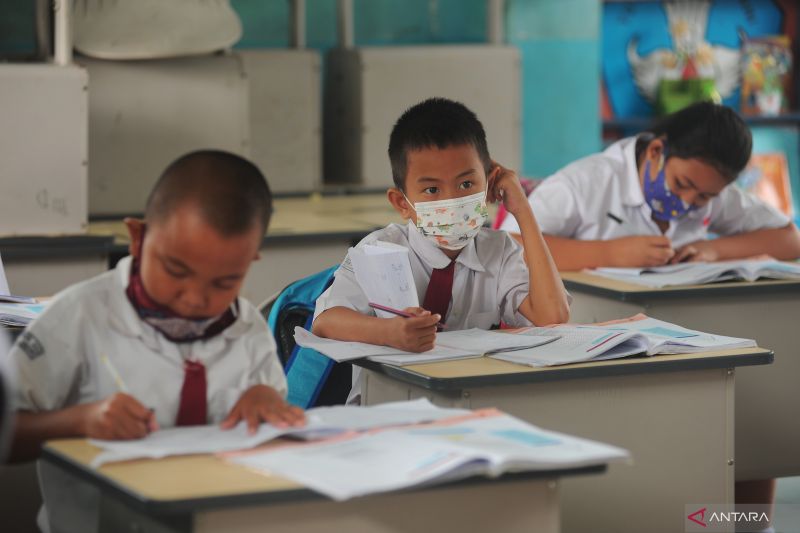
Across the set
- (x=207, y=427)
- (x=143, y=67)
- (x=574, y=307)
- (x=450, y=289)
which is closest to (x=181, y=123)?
(x=143, y=67)

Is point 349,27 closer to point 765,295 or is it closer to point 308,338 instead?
point 765,295

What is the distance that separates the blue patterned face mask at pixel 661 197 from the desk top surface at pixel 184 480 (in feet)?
6.61

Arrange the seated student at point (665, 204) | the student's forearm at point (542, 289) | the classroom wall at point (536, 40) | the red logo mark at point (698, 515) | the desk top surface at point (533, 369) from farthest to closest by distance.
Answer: the classroom wall at point (536, 40)
the seated student at point (665, 204)
the student's forearm at point (542, 289)
the red logo mark at point (698, 515)
the desk top surface at point (533, 369)

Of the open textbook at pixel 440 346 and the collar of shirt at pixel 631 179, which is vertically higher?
the collar of shirt at pixel 631 179

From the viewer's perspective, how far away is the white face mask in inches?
95.9

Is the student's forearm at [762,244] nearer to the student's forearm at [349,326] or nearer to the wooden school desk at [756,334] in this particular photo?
the wooden school desk at [756,334]

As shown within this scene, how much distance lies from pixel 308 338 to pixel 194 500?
101cm

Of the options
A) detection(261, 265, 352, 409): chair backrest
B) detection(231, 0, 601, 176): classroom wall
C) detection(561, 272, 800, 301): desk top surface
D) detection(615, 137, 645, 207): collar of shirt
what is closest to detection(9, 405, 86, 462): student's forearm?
detection(261, 265, 352, 409): chair backrest

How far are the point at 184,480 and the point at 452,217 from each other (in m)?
1.15

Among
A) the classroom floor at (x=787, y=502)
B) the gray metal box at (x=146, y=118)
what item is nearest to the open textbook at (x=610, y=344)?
the classroom floor at (x=787, y=502)

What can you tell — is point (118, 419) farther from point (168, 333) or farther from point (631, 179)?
point (631, 179)

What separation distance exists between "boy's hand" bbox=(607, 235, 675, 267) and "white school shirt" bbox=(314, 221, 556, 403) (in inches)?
28.4

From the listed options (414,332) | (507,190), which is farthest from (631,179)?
(414,332)

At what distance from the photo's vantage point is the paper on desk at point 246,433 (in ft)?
4.89
